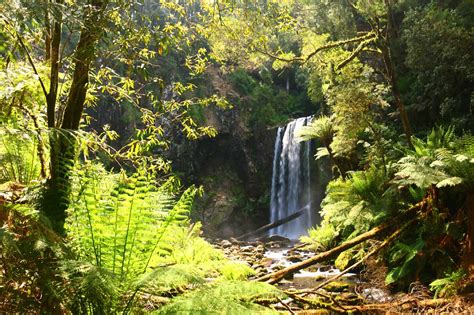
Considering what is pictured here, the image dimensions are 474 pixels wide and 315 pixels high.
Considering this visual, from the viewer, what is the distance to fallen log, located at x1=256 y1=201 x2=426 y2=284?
11.3 ft

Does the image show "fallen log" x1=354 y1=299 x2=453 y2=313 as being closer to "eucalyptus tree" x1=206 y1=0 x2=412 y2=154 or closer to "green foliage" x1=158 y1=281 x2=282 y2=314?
"green foliage" x1=158 y1=281 x2=282 y2=314

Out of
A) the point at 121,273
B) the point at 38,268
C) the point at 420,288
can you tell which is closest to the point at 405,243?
the point at 420,288

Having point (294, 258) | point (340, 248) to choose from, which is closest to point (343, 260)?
point (294, 258)

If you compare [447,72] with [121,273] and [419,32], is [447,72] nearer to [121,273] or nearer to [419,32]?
[419,32]

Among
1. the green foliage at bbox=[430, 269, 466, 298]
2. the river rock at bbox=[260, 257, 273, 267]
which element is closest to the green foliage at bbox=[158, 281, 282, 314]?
the green foliage at bbox=[430, 269, 466, 298]

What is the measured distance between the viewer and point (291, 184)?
61.9ft

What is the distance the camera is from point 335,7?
15953mm

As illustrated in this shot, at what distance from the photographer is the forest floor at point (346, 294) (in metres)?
3.06

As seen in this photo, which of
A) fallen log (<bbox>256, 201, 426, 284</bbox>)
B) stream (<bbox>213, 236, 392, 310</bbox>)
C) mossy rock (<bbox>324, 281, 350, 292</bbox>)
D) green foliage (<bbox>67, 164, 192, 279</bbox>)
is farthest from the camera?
mossy rock (<bbox>324, 281, 350, 292</bbox>)

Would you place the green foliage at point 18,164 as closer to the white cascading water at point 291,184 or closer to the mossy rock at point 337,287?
the mossy rock at point 337,287

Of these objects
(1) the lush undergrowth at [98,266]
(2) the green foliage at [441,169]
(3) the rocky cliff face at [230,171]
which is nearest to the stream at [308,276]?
(2) the green foliage at [441,169]

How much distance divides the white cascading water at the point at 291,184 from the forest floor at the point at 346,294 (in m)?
5.58

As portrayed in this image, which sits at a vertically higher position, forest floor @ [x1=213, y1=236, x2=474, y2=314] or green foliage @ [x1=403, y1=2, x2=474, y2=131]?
green foliage @ [x1=403, y1=2, x2=474, y2=131]

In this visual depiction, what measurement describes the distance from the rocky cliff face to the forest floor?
8.47 meters
